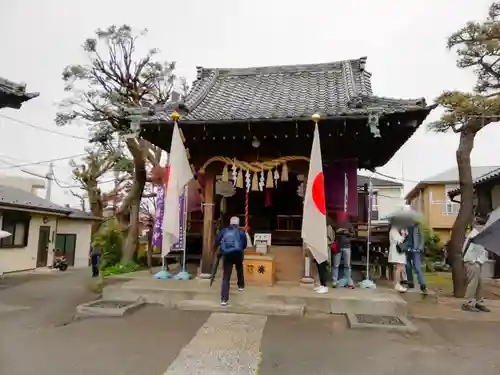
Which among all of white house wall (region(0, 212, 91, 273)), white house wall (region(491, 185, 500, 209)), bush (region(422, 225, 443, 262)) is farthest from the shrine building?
bush (region(422, 225, 443, 262))

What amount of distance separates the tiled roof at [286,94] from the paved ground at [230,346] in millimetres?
4067

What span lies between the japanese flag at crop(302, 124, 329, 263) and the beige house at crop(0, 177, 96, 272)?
14499mm

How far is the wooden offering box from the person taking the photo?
832 centimetres

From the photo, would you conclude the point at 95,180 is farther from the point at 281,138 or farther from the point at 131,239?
the point at 281,138

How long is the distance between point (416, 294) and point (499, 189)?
11.4 metres

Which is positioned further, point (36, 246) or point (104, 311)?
point (36, 246)

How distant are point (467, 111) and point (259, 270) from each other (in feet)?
24.1

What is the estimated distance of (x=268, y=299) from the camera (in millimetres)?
7125

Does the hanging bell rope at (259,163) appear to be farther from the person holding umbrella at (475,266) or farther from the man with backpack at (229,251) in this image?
the person holding umbrella at (475,266)

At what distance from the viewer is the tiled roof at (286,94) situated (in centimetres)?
798

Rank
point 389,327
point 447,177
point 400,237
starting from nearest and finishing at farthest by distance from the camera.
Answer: point 389,327 < point 400,237 < point 447,177

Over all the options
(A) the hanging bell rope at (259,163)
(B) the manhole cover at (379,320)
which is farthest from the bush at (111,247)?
(B) the manhole cover at (379,320)

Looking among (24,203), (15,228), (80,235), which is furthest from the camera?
(80,235)

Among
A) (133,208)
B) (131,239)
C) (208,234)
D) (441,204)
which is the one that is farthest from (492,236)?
(441,204)
